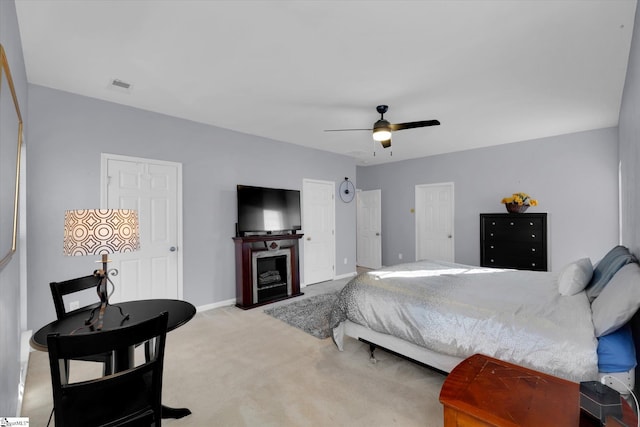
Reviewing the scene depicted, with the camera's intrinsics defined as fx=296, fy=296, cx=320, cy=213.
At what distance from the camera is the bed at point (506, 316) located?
5.19 feet

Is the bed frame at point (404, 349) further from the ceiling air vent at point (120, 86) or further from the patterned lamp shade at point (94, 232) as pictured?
the ceiling air vent at point (120, 86)

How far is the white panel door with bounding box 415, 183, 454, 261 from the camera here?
5980mm

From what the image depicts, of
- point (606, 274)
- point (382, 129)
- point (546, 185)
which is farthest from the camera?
point (546, 185)

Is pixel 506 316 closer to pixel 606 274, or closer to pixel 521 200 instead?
pixel 606 274

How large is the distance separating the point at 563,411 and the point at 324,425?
1.30m

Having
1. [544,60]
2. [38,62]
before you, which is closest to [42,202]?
[38,62]

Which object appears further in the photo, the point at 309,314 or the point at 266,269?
the point at 266,269

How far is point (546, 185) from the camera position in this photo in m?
4.83

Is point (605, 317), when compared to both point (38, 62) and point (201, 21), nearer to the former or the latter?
point (201, 21)

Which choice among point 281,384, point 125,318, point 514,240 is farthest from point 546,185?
point 125,318

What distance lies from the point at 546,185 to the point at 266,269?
4.72 meters

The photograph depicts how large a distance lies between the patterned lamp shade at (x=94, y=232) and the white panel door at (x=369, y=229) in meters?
6.00

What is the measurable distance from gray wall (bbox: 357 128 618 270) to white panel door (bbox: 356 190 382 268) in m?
0.64

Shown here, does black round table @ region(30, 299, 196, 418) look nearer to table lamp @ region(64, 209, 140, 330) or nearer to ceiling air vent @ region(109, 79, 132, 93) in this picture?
table lamp @ region(64, 209, 140, 330)
